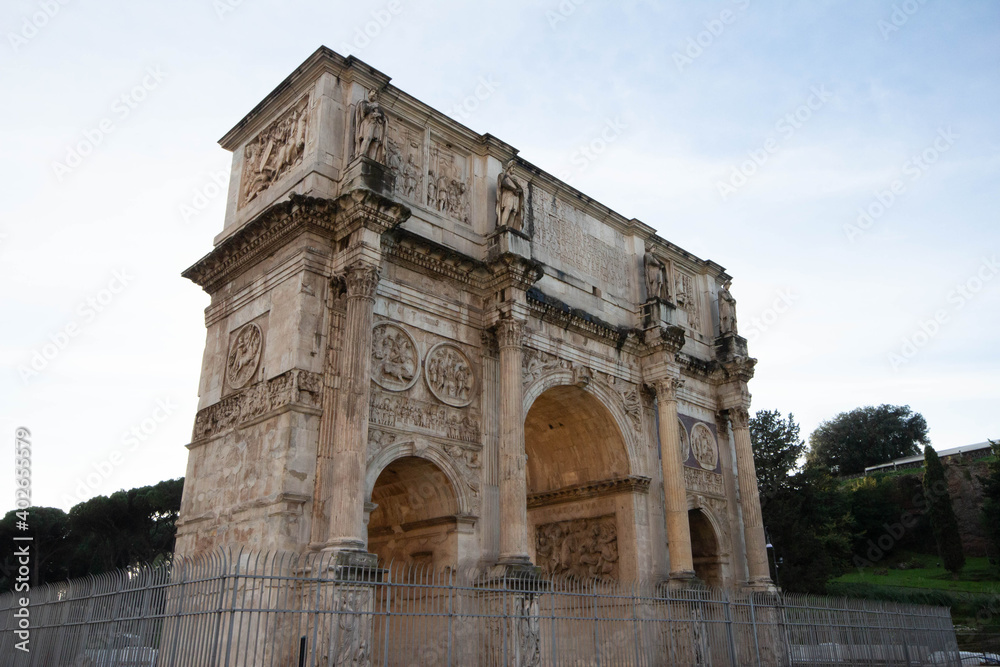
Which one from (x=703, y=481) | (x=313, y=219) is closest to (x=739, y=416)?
(x=703, y=481)

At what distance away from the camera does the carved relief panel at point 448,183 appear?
15.4m

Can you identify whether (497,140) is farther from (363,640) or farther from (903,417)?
(903,417)

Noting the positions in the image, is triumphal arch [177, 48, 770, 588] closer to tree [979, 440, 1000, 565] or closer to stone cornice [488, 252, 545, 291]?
stone cornice [488, 252, 545, 291]

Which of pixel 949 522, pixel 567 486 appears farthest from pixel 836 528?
pixel 567 486

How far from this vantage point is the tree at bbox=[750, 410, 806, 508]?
37.3 m

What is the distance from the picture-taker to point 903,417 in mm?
72875

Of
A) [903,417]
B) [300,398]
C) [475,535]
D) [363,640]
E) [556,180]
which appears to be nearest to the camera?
[363,640]

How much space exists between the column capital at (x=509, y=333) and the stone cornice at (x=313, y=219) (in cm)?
301

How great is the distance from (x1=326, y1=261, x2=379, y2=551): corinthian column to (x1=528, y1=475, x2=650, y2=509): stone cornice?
7.58 meters

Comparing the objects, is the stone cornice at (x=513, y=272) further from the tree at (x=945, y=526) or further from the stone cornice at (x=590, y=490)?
the tree at (x=945, y=526)

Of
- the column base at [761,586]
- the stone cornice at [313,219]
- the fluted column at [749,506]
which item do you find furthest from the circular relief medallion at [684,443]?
the stone cornice at [313,219]

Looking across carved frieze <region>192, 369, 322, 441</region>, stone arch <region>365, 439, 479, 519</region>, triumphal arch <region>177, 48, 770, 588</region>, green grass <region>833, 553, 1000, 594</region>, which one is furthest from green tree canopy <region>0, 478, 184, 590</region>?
green grass <region>833, 553, 1000, 594</region>

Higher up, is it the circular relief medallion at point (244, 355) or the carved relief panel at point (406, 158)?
the carved relief panel at point (406, 158)

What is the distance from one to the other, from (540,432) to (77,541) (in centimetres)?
3291
